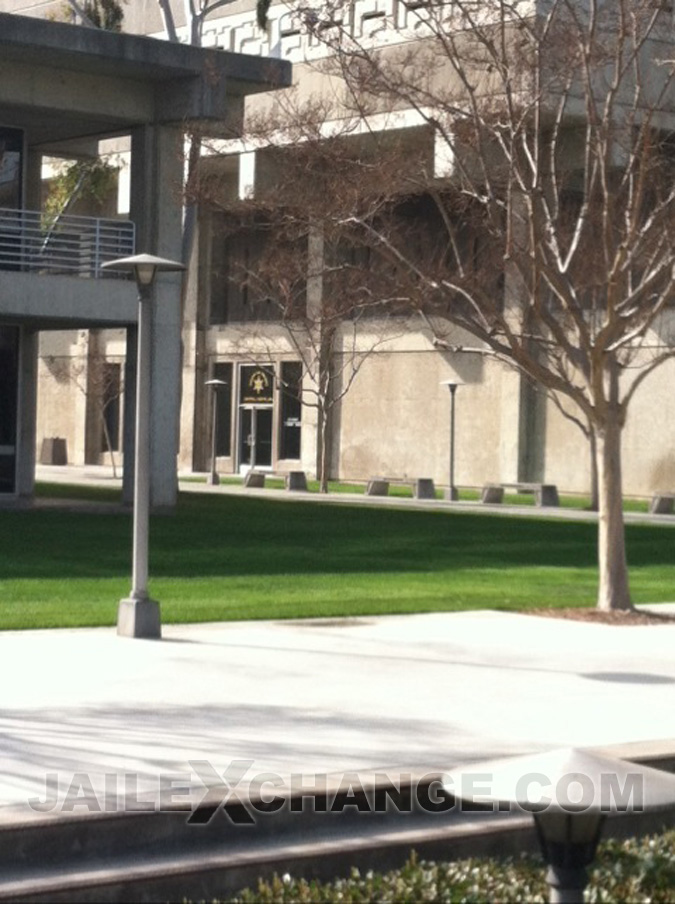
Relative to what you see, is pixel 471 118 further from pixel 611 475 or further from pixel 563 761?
pixel 563 761

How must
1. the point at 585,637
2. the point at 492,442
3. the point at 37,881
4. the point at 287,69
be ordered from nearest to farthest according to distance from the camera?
the point at 37,881 → the point at 585,637 → the point at 287,69 → the point at 492,442

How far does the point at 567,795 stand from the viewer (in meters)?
5.32

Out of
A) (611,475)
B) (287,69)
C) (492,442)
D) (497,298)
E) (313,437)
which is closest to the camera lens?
(611,475)

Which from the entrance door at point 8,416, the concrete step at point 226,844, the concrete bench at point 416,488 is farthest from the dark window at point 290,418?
the concrete step at point 226,844

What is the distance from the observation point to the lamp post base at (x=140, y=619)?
15734mm

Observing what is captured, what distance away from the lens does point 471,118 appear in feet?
61.9

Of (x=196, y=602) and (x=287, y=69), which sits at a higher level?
(x=287, y=69)

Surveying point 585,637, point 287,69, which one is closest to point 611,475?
point 585,637

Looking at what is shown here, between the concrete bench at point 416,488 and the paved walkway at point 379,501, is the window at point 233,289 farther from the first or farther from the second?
the concrete bench at point 416,488

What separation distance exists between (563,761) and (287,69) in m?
29.9

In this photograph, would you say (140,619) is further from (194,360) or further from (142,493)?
(194,360)

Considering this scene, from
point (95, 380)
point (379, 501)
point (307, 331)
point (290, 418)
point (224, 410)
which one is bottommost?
point (379, 501)

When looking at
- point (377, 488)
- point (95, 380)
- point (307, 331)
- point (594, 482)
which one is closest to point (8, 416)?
point (307, 331)

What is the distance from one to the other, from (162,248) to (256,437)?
2541 cm
